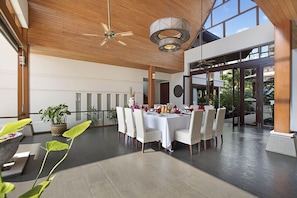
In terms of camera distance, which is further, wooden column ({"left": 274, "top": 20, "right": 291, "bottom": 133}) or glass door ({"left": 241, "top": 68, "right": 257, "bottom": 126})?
glass door ({"left": 241, "top": 68, "right": 257, "bottom": 126})

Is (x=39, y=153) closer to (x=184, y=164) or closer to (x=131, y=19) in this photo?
(x=184, y=164)

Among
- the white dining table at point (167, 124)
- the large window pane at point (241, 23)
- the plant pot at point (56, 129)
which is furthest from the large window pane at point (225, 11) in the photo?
the plant pot at point (56, 129)

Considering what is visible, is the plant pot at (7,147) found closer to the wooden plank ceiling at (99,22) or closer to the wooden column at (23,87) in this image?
the wooden plank ceiling at (99,22)

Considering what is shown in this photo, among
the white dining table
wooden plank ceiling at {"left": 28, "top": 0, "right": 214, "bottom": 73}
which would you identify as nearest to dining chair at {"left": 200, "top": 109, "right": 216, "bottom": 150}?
the white dining table

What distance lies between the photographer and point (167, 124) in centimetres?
339

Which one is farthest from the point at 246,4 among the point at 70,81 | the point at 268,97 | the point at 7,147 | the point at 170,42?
the point at 7,147

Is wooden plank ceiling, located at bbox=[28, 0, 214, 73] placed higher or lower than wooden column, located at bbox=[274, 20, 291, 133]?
higher

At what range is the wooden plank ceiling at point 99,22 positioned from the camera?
4598mm

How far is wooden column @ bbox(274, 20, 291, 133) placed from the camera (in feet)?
10.4

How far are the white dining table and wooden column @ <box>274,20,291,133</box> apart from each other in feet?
6.39

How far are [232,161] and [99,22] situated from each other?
594 centimetres

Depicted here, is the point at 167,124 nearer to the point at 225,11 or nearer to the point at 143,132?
the point at 143,132

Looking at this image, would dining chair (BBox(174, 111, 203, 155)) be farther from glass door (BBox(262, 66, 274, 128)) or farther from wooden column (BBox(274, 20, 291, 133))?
glass door (BBox(262, 66, 274, 128))

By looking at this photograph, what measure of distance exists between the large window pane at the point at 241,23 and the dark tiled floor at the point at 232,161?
446 cm
